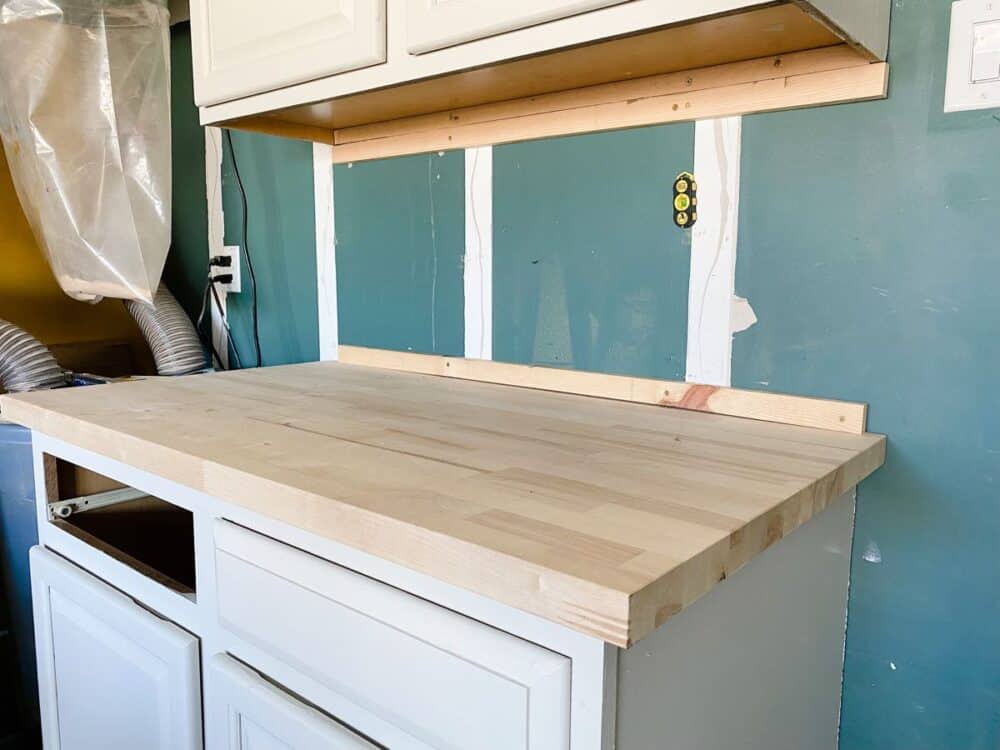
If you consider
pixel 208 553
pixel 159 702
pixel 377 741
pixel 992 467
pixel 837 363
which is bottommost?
A: pixel 159 702

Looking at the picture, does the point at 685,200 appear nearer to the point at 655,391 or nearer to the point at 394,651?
the point at 655,391

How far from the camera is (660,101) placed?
3.58 feet

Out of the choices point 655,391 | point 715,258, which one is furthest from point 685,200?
point 655,391

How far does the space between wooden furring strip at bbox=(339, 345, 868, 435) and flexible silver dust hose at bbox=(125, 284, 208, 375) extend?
0.59 metres

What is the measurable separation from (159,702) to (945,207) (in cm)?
116

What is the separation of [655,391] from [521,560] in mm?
661

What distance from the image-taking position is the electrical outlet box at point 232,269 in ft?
6.27

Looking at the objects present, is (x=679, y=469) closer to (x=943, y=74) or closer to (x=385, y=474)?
(x=385, y=474)

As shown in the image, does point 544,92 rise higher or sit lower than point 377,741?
higher

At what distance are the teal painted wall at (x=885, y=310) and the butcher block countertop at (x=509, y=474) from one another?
0.09m

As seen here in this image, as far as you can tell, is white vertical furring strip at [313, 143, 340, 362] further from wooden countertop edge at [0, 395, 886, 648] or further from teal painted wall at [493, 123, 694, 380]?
wooden countertop edge at [0, 395, 886, 648]

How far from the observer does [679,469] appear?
759 millimetres

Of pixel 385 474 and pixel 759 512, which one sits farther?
pixel 385 474

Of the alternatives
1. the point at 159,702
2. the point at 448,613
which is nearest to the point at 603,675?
the point at 448,613
